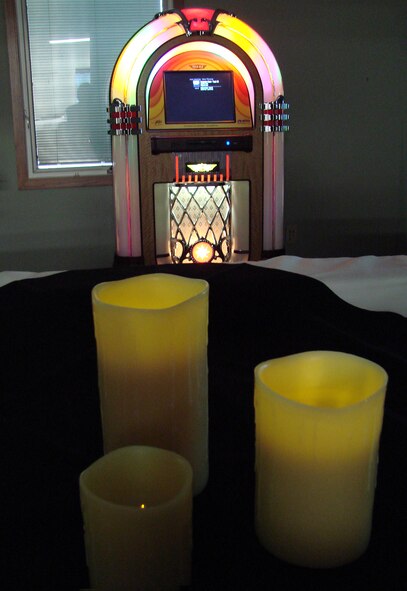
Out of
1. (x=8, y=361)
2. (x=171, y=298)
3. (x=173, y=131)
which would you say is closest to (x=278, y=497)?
(x=171, y=298)

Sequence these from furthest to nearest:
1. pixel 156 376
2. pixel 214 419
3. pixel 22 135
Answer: pixel 22 135 < pixel 214 419 < pixel 156 376

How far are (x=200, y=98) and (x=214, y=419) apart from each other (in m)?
2.03

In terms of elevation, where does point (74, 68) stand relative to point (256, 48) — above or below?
above

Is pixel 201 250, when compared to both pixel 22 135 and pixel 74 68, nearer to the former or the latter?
pixel 22 135

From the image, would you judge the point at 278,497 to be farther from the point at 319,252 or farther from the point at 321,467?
the point at 319,252

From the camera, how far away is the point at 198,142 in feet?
7.92

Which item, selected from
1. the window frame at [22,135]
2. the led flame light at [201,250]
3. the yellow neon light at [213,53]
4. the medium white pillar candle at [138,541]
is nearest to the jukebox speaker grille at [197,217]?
the led flame light at [201,250]

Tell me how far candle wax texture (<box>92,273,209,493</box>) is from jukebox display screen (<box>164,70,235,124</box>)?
206 centimetres

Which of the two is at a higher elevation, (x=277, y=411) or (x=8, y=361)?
(x=277, y=411)

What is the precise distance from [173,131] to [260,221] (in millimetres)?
496

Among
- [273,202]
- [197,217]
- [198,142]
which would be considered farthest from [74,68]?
[273,202]

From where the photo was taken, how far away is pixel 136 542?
1.14 ft

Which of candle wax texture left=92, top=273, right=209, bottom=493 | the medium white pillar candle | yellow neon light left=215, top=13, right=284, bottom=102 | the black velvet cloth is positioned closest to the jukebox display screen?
yellow neon light left=215, top=13, right=284, bottom=102

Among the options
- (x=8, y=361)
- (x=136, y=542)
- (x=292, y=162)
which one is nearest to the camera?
(x=136, y=542)
